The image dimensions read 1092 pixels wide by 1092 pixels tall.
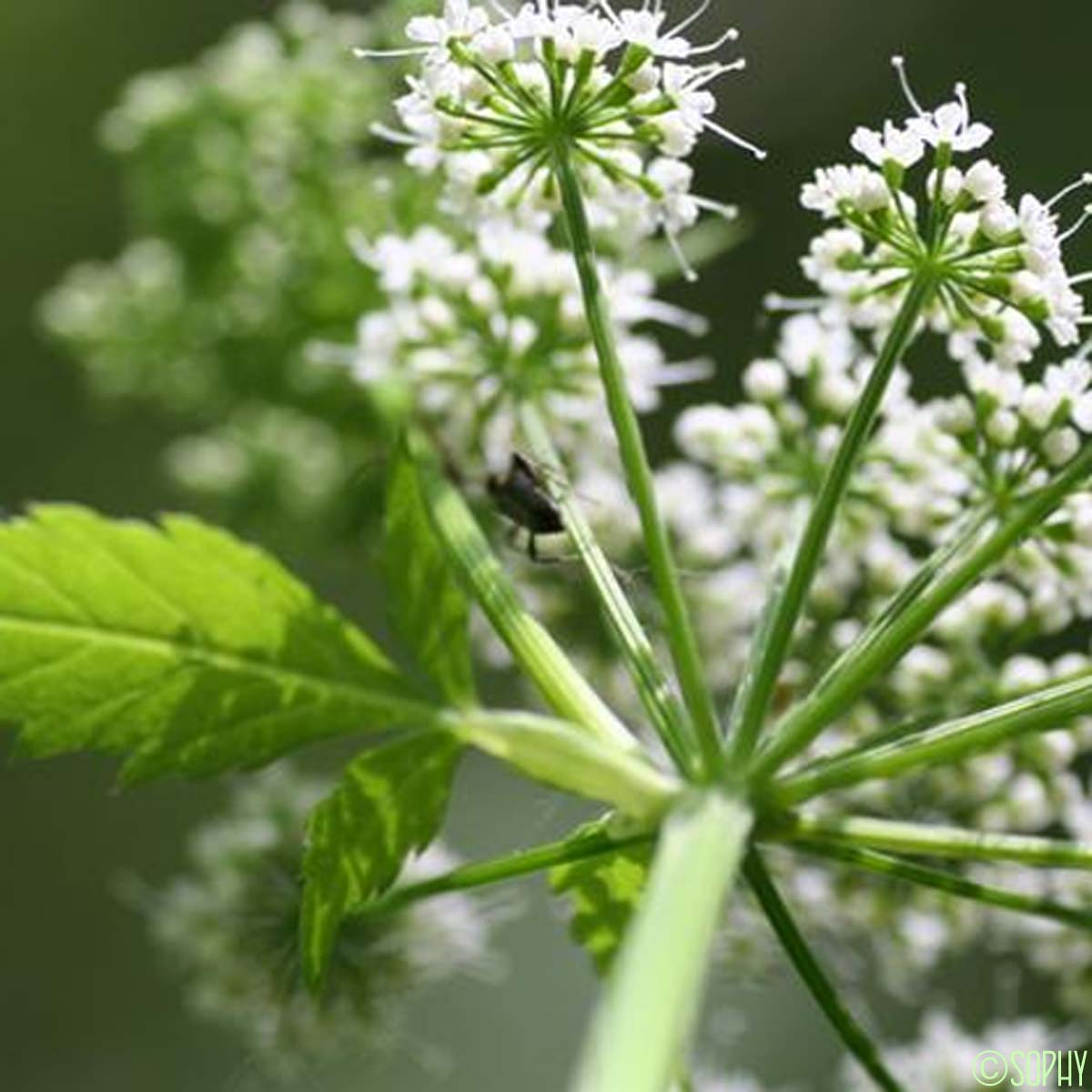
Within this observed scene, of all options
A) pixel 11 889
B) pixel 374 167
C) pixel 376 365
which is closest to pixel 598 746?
pixel 376 365

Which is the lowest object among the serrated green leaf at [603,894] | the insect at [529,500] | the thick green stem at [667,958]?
the thick green stem at [667,958]

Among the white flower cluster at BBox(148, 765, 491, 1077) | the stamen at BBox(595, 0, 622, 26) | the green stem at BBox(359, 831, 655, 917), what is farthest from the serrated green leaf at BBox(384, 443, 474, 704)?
the white flower cluster at BBox(148, 765, 491, 1077)

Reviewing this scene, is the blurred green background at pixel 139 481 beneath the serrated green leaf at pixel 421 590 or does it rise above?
above

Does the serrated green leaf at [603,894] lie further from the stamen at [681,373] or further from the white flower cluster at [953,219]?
the stamen at [681,373]

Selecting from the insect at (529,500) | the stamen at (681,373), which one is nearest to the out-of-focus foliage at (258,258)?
the stamen at (681,373)

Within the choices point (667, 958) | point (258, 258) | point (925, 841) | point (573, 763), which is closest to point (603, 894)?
point (925, 841)

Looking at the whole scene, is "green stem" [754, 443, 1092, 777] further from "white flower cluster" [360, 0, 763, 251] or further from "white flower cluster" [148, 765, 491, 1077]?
"white flower cluster" [148, 765, 491, 1077]

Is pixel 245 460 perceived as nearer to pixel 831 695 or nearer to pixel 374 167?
Answer: pixel 374 167
